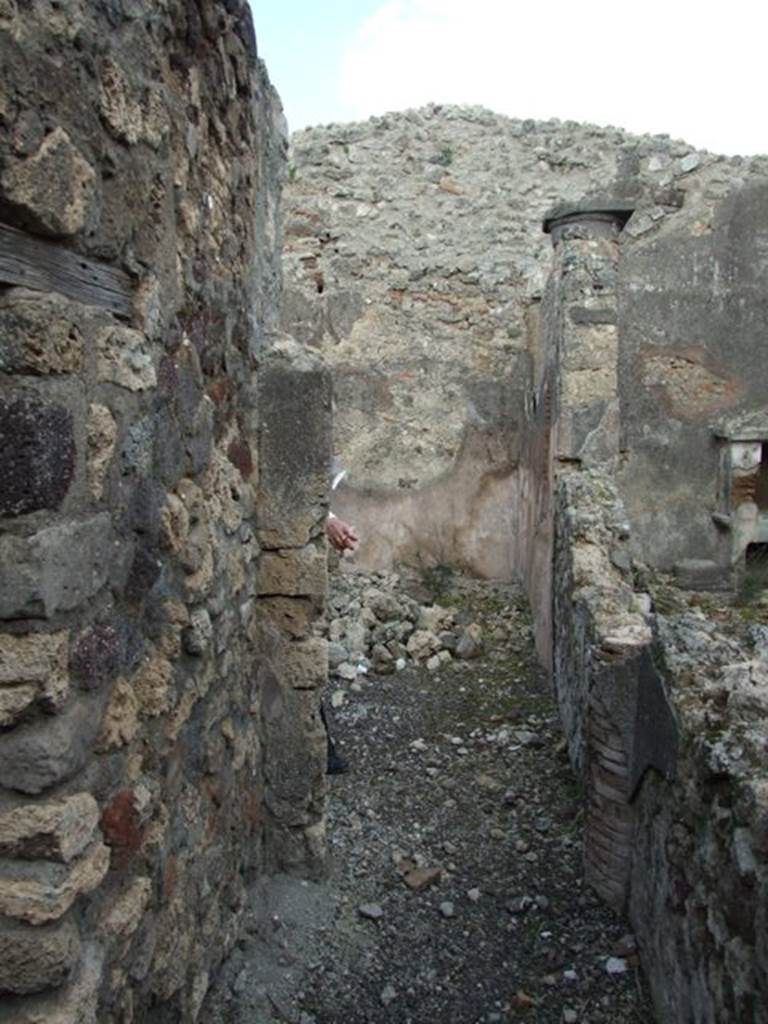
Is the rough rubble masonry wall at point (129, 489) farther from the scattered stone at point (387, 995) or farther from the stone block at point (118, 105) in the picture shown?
the scattered stone at point (387, 995)

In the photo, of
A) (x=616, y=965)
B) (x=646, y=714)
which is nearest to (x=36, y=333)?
(x=646, y=714)

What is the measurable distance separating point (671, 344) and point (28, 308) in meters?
7.13

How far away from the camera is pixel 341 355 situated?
22.5ft

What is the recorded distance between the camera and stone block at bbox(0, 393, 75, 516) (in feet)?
3.77

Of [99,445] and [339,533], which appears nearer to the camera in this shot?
[99,445]

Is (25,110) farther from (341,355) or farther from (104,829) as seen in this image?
(341,355)

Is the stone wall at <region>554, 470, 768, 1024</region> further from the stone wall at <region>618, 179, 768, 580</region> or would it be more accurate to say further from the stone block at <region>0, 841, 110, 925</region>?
the stone wall at <region>618, 179, 768, 580</region>

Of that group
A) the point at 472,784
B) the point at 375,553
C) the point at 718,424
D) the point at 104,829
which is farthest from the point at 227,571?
the point at 718,424

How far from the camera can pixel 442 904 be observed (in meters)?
2.87

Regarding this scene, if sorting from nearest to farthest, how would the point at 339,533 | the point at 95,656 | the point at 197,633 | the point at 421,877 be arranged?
1. the point at 95,656
2. the point at 197,633
3. the point at 421,877
4. the point at 339,533

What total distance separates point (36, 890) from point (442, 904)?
1.94m

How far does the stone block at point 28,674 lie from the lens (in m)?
1.17

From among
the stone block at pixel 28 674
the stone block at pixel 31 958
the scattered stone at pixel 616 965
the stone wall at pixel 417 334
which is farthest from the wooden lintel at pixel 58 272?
the stone wall at pixel 417 334

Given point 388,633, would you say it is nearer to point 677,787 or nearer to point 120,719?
point 677,787
